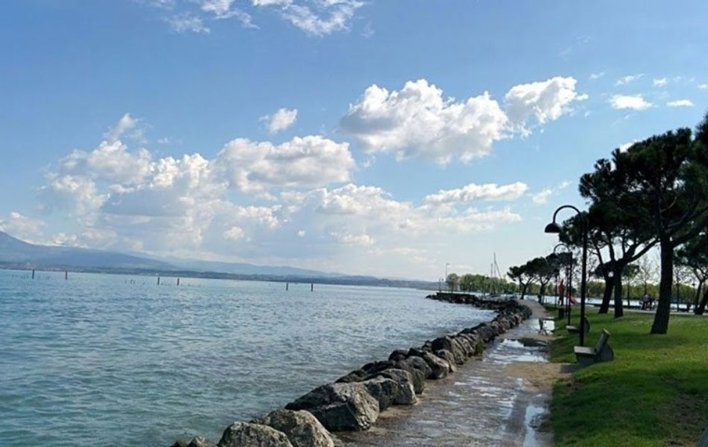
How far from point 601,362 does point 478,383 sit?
369 cm

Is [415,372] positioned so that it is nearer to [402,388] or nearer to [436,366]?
[402,388]

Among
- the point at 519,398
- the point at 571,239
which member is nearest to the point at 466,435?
the point at 519,398

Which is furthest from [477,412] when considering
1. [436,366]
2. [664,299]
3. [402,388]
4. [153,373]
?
[664,299]

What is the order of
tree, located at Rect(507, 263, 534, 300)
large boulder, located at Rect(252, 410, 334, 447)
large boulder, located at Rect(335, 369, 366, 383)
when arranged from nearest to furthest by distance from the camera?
large boulder, located at Rect(252, 410, 334, 447), large boulder, located at Rect(335, 369, 366, 383), tree, located at Rect(507, 263, 534, 300)

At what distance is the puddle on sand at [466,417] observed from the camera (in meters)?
11.2

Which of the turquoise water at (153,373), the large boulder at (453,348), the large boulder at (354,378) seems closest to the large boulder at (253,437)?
the turquoise water at (153,373)

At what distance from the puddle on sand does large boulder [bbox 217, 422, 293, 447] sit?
1.64m

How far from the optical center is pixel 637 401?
12594mm

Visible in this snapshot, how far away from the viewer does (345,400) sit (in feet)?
40.5

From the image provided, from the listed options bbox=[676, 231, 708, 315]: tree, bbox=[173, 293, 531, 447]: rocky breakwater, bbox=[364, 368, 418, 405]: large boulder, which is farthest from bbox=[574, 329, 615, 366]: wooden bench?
bbox=[676, 231, 708, 315]: tree

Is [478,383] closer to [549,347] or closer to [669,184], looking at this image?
[549,347]

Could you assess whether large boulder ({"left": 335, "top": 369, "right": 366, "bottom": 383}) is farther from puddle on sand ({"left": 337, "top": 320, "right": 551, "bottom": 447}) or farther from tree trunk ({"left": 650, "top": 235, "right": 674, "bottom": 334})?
tree trunk ({"left": 650, "top": 235, "right": 674, "bottom": 334})

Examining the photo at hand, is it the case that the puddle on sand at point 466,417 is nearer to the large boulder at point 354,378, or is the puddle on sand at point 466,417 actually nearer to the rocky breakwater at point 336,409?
the rocky breakwater at point 336,409

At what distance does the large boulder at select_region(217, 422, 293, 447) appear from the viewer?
31.3ft
